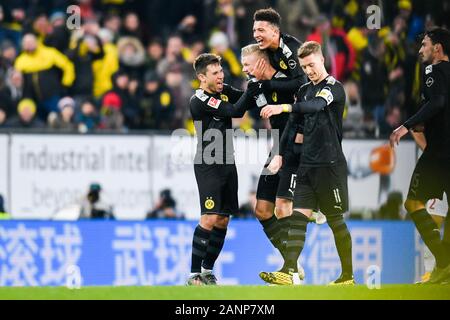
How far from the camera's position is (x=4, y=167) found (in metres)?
19.0

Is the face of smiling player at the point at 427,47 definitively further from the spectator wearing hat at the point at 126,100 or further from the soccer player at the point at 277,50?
the spectator wearing hat at the point at 126,100

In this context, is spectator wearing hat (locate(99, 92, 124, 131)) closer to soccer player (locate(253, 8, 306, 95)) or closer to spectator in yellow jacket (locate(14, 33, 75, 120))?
spectator in yellow jacket (locate(14, 33, 75, 120))

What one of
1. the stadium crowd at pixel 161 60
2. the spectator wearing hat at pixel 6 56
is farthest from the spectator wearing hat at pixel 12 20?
the spectator wearing hat at pixel 6 56

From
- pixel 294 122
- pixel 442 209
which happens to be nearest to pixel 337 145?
pixel 294 122

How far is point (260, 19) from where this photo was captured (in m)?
13.0

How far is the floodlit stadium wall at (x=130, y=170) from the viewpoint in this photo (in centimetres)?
1908

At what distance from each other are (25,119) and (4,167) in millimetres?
1474

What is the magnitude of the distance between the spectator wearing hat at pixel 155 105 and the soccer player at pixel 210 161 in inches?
293

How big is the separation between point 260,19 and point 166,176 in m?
6.74

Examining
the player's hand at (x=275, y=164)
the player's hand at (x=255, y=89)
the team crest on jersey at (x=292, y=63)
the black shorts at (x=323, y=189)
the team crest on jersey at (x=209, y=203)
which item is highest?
the team crest on jersey at (x=292, y=63)

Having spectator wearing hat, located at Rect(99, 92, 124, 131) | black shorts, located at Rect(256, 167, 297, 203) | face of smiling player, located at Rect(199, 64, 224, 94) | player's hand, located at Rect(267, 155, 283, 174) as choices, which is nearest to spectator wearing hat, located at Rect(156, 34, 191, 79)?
spectator wearing hat, located at Rect(99, 92, 124, 131)

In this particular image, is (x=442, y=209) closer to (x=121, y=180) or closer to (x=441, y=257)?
(x=441, y=257)

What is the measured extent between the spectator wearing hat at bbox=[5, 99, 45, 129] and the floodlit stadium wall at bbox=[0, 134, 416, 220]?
979mm

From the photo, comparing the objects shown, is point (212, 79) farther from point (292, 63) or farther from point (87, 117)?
point (87, 117)
